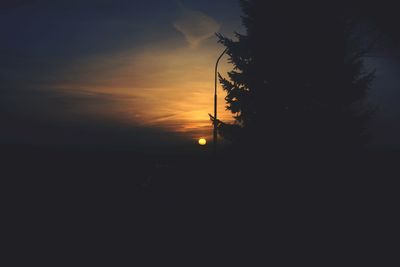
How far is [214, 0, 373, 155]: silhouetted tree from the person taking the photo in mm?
14703

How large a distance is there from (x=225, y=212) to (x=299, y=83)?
6579 mm

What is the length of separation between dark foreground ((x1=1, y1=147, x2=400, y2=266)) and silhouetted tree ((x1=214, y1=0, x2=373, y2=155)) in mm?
984

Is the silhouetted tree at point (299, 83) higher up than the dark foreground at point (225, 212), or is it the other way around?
the silhouetted tree at point (299, 83)

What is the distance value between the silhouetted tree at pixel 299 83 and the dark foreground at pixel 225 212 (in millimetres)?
984

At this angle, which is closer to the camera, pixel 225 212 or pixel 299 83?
pixel 225 212

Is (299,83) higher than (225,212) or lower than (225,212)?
higher

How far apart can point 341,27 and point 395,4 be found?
213cm

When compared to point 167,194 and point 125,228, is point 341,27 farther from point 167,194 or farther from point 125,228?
point 125,228

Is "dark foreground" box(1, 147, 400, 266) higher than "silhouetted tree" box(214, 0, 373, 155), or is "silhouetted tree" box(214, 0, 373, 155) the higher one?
"silhouetted tree" box(214, 0, 373, 155)

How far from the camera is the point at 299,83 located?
15422mm

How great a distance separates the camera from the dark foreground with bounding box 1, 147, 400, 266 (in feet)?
26.1

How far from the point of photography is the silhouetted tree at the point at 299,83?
48.2ft

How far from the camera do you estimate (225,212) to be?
12.0 m

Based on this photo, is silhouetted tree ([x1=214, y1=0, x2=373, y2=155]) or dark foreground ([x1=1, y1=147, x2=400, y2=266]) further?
silhouetted tree ([x1=214, y1=0, x2=373, y2=155])
